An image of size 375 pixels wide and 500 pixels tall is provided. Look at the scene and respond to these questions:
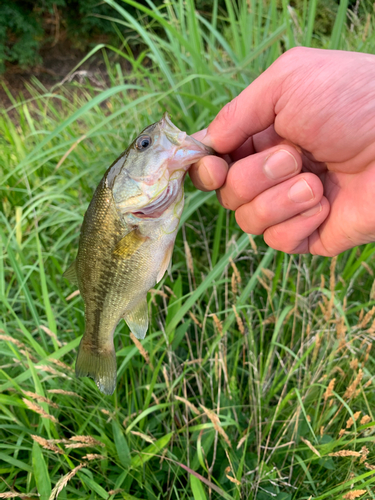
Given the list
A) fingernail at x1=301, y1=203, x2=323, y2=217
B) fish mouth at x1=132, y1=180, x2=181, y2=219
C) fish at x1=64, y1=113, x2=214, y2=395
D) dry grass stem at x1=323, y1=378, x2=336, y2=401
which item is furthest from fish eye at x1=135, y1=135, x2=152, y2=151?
dry grass stem at x1=323, y1=378, x2=336, y2=401

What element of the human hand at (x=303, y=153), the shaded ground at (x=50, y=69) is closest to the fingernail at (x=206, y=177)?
the human hand at (x=303, y=153)

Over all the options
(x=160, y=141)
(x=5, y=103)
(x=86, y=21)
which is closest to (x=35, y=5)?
(x=86, y=21)

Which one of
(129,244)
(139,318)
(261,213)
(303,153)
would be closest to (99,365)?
(139,318)

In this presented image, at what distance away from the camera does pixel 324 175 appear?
5.08 ft

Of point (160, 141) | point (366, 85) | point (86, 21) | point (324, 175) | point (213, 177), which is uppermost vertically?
point (86, 21)

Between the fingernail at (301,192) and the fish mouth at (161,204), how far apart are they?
47 centimetres

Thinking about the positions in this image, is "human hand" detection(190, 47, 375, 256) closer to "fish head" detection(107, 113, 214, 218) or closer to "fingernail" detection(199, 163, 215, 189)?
"fingernail" detection(199, 163, 215, 189)

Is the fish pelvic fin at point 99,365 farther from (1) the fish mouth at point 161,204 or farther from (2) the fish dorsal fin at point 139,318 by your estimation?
(1) the fish mouth at point 161,204

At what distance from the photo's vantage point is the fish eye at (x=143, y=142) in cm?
121

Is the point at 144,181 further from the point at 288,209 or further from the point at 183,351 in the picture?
the point at 183,351

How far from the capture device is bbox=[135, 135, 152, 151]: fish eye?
1206 mm

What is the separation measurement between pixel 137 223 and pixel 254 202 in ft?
1.74

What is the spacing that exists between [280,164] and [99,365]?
3.61 ft

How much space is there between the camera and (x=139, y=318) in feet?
4.41
